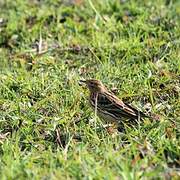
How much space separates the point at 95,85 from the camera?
7938mm

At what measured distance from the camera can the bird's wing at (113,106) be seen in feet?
24.2

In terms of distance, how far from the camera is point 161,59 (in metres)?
9.07

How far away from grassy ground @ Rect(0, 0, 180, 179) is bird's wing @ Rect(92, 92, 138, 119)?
184 millimetres

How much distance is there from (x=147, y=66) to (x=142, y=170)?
3.05m

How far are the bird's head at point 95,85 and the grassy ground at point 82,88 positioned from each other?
196 mm

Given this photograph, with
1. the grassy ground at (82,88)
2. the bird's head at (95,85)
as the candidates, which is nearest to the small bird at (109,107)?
the bird's head at (95,85)

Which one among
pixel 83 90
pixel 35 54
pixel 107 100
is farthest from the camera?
pixel 35 54

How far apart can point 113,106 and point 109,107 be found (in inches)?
1.8

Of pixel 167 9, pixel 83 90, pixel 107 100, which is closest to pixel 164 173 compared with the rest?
pixel 107 100

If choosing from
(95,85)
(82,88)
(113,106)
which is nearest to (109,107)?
(113,106)

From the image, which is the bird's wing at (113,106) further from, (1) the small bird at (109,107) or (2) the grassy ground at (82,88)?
(2) the grassy ground at (82,88)

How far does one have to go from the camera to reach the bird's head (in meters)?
7.88

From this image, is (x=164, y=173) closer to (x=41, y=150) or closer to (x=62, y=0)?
(x=41, y=150)

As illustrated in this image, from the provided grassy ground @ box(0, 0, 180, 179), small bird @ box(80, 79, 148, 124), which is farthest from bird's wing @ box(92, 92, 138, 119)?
grassy ground @ box(0, 0, 180, 179)
